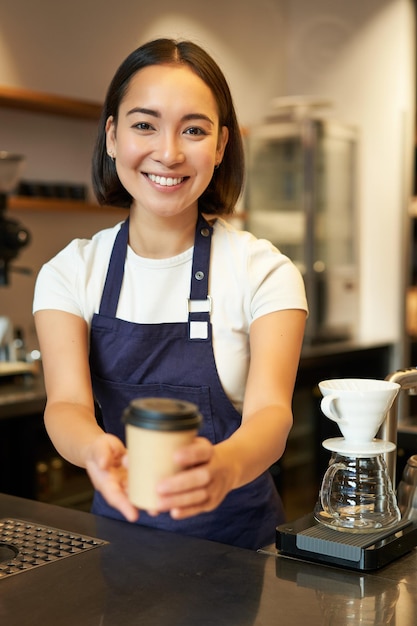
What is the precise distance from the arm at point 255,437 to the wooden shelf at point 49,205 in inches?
83.6

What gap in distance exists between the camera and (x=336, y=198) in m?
5.01

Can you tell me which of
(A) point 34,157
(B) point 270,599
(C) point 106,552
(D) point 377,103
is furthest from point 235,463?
(D) point 377,103

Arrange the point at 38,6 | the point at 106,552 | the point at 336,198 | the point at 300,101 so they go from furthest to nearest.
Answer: the point at 336,198, the point at 300,101, the point at 38,6, the point at 106,552

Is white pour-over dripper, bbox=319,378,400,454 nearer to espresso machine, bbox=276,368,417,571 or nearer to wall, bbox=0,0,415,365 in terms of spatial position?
espresso machine, bbox=276,368,417,571

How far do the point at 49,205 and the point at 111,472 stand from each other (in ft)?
9.19

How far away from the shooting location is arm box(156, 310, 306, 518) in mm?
1018

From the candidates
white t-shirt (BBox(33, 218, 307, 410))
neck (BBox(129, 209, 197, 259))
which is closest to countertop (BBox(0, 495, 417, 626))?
white t-shirt (BBox(33, 218, 307, 410))

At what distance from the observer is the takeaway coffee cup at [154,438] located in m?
0.97

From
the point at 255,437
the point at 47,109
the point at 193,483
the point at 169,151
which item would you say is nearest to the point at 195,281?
the point at 169,151

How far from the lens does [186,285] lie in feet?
5.79

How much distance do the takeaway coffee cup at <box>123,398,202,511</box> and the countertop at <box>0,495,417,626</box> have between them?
0.91 feet

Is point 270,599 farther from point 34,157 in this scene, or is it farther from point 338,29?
point 338,29

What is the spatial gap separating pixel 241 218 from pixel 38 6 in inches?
63.5

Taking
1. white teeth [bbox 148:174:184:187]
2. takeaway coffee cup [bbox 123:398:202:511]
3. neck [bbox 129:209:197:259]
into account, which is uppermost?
white teeth [bbox 148:174:184:187]
